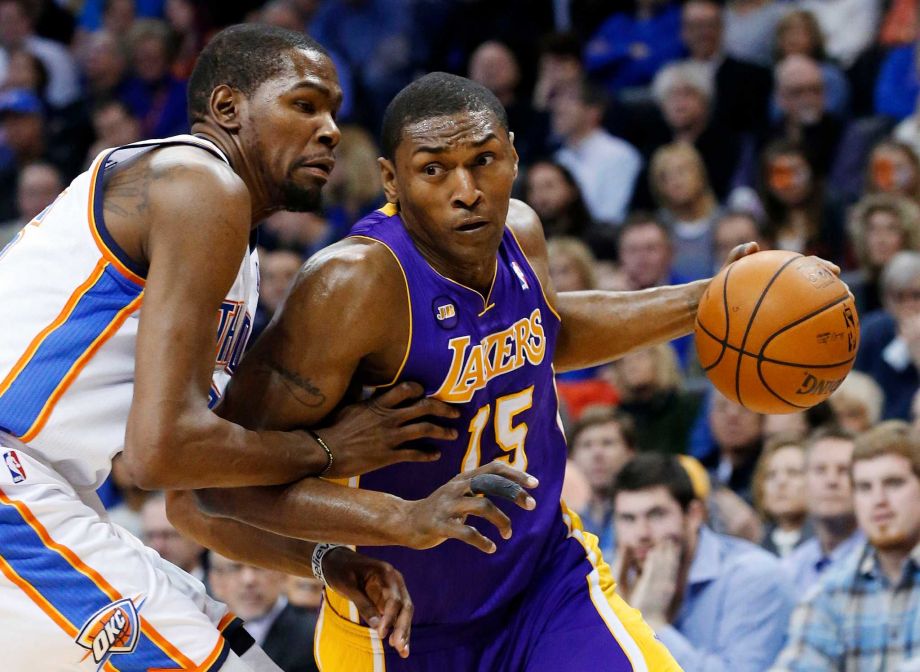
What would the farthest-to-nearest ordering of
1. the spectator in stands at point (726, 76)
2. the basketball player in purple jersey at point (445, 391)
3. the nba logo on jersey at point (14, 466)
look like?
the spectator in stands at point (726, 76) < the basketball player in purple jersey at point (445, 391) < the nba logo on jersey at point (14, 466)

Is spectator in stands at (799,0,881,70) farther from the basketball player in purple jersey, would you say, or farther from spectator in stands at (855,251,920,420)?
the basketball player in purple jersey

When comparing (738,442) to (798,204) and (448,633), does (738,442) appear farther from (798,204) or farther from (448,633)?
(448,633)

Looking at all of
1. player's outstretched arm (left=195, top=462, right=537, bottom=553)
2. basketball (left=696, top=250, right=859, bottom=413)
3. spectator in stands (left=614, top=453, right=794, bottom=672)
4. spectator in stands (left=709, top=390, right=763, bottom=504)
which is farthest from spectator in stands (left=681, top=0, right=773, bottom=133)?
player's outstretched arm (left=195, top=462, right=537, bottom=553)

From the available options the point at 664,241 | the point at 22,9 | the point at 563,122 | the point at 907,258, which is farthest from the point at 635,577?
the point at 22,9

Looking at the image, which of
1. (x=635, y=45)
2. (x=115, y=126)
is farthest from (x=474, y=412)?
(x=115, y=126)

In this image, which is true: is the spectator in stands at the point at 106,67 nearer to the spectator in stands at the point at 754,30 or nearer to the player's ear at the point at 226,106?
the spectator in stands at the point at 754,30

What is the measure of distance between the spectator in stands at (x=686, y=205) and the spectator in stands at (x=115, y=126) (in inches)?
187

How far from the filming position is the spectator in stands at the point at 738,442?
7426 mm

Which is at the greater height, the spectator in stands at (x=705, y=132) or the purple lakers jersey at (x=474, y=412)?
the purple lakers jersey at (x=474, y=412)

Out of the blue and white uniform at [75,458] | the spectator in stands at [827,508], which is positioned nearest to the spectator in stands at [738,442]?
the spectator in stands at [827,508]

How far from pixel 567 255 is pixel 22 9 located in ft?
24.2

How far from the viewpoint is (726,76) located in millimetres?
9930

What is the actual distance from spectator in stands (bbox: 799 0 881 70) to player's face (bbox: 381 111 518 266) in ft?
22.3

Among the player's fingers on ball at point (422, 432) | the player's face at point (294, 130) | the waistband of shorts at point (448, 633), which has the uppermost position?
the player's face at point (294, 130)
